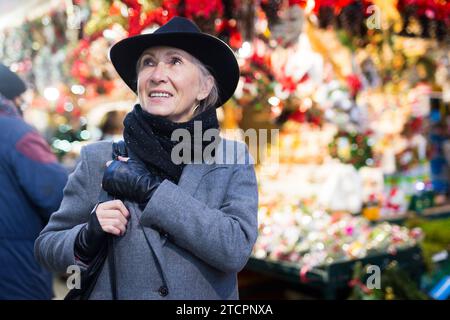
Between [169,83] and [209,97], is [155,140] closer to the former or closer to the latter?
[169,83]

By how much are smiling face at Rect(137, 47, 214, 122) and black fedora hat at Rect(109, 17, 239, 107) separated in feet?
0.09

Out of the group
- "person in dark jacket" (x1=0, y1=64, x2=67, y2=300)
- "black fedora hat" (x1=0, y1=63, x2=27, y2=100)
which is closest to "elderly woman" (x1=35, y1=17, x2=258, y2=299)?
"person in dark jacket" (x1=0, y1=64, x2=67, y2=300)

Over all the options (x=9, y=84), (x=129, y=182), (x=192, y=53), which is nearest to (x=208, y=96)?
(x=192, y=53)

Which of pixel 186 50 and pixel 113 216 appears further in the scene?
pixel 186 50

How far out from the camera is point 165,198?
53.1 inches

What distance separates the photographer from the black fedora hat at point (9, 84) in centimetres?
226

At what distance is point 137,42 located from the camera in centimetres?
155

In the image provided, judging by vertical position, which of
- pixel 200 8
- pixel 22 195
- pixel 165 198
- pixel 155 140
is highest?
pixel 200 8

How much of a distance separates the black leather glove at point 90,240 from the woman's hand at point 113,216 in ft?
0.05

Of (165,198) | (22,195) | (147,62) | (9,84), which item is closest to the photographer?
(165,198)

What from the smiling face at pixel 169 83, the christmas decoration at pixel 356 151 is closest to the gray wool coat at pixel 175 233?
the smiling face at pixel 169 83

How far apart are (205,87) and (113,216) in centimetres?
52

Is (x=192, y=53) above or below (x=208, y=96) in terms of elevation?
above

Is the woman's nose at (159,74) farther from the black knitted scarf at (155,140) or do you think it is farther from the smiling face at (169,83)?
the black knitted scarf at (155,140)
